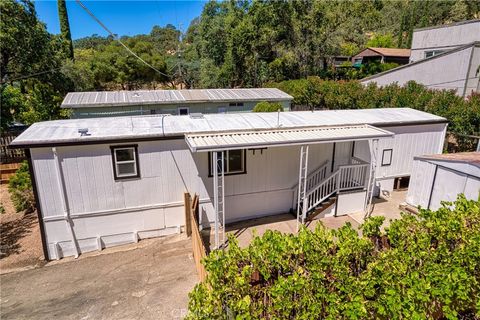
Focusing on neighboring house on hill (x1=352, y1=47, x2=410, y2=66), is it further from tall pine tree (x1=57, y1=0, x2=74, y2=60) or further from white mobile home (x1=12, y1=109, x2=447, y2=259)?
tall pine tree (x1=57, y1=0, x2=74, y2=60)

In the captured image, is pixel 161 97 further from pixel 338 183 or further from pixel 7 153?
pixel 338 183

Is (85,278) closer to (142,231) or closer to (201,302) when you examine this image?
(142,231)

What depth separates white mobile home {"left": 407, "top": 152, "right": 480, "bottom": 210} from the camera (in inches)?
307

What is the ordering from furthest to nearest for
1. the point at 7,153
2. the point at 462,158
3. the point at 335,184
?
the point at 7,153 → the point at 335,184 → the point at 462,158

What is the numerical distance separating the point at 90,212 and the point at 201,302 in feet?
18.4

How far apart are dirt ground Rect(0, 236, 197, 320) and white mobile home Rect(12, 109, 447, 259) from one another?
697mm

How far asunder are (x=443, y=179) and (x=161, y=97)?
48.7 feet

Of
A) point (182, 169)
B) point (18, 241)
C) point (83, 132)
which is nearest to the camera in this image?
point (83, 132)

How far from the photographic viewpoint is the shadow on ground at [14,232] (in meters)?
8.22

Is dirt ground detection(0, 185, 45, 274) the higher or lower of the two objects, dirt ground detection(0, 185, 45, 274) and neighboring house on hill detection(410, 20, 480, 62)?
the lower

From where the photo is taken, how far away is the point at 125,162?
779cm

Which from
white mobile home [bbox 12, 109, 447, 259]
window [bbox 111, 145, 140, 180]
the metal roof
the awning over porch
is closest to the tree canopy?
the metal roof

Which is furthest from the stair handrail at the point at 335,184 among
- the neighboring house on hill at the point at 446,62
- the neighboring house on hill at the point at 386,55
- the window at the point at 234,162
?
the neighboring house on hill at the point at 386,55

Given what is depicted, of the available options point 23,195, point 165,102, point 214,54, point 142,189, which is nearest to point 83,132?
point 142,189
